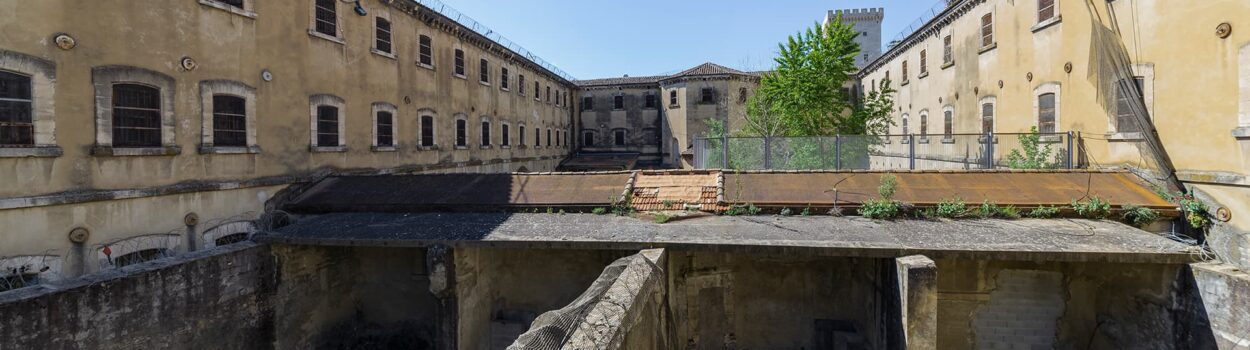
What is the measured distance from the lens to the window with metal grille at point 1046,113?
1446 cm

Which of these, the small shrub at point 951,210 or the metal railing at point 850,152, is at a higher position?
the metal railing at point 850,152

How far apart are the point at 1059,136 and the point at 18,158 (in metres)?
21.0

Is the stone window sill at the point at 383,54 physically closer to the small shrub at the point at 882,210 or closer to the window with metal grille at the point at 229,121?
the window with metal grille at the point at 229,121

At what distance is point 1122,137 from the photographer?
1180cm

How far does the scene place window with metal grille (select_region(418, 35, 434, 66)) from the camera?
1912 centimetres

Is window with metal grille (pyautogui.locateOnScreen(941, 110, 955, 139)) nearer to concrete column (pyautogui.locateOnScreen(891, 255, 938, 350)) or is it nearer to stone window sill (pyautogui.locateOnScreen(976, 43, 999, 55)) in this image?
stone window sill (pyautogui.locateOnScreen(976, 43, 999, 55))

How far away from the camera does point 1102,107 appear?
12.5 meters

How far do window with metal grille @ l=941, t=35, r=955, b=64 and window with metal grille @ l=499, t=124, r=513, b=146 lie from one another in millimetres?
19007

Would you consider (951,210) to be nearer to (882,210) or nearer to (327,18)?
(882,210)

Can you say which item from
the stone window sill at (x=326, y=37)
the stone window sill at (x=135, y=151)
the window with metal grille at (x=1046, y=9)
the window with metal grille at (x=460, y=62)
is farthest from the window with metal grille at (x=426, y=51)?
the window with metal grille at (x=1046, y=9)

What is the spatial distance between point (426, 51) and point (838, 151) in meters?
14.0

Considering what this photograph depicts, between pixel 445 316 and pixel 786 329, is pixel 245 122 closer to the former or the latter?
pixel 445 316

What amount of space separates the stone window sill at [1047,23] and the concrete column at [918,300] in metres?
9.90

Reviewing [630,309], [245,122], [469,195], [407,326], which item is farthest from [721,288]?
[245,122]
